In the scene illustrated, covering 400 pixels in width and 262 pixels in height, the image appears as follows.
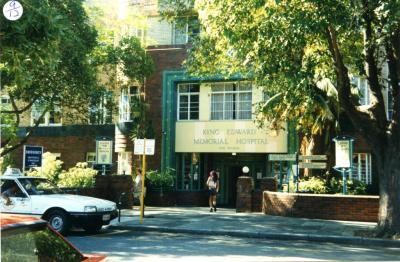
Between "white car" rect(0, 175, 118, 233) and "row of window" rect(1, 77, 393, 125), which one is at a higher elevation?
"row of window" rect(1, 77, 393, 125)

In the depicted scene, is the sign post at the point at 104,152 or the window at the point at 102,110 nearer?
the sign post at the point at 104,152

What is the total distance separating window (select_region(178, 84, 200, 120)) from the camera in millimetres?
26672

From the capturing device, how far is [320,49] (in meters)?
15.0

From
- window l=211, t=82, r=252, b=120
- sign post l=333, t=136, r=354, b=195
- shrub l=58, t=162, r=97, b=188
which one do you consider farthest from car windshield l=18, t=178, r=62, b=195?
window l=211, t=82, r=252, b=120

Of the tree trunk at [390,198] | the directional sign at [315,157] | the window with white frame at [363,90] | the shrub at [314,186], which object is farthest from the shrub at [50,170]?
the tree trunk at [390,198]

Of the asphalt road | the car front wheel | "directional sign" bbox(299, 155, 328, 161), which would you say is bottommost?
the asphalt road

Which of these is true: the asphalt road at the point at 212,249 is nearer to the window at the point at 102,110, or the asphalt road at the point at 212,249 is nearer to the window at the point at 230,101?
the window at the point at 102,110

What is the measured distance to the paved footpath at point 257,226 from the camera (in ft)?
46.9

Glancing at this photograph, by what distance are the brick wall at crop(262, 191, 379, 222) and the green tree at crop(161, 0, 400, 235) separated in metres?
3.80

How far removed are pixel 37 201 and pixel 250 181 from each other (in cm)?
928

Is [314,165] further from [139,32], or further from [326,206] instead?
[139,32]

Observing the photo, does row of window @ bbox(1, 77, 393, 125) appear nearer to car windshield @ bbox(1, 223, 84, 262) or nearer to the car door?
the car door

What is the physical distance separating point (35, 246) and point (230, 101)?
22075 mm

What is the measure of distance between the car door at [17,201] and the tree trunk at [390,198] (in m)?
9.37
